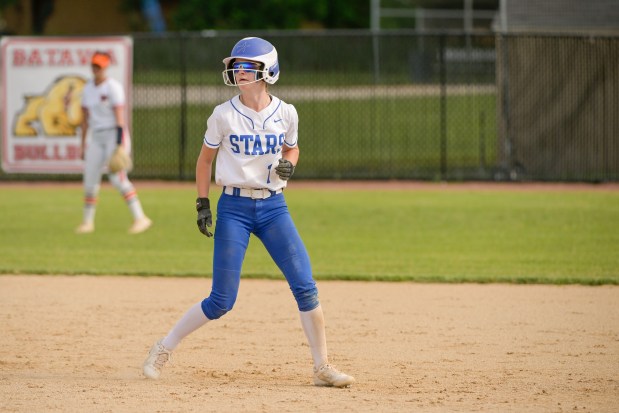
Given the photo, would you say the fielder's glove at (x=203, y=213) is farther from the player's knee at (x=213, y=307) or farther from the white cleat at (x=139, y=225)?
the white cleat at (x=139, y=225)

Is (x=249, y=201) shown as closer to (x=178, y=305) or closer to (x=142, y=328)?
(x=142, y=328)

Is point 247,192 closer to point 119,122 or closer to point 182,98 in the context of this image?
point 119,122

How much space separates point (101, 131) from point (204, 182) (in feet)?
24.4

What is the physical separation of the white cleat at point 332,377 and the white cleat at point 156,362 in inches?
40.4

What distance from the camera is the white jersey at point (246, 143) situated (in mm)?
7066

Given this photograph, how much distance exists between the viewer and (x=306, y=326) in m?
7.25

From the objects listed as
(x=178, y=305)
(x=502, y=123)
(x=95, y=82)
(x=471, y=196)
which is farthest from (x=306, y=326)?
(x=502, y=123)

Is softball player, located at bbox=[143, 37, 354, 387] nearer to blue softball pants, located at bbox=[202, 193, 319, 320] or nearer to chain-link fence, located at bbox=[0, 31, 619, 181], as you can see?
blue softball pants, located at bbox=[202, 193, 319, 320]

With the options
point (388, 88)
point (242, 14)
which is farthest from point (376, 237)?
point (242, 14)

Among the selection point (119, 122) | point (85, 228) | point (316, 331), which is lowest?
point (85, 228)

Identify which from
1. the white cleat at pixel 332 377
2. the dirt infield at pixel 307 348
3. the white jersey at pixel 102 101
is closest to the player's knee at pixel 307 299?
the white cleat at pixel 332 377

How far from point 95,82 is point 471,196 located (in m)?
7.11

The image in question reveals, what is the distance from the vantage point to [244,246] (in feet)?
23.5

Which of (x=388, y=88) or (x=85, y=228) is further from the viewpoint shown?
(x=388, y=88)
